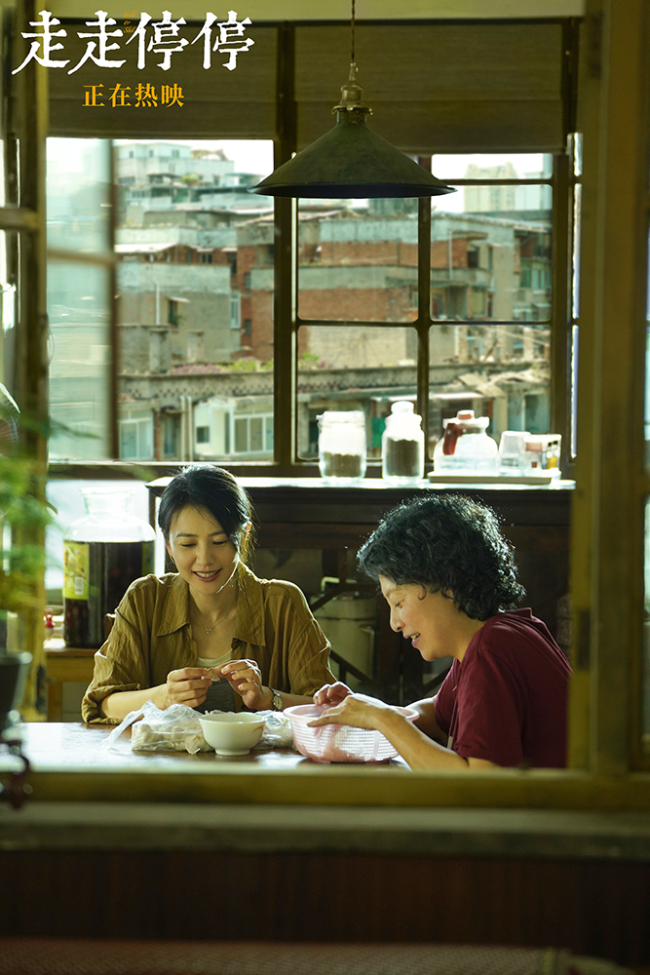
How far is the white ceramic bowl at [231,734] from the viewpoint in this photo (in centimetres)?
195

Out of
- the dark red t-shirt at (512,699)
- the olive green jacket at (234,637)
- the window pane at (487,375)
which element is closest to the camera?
the dark red t-shirt at (512,699)

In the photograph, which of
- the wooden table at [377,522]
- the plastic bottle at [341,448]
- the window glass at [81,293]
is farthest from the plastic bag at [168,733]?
the window glass at [81,293]

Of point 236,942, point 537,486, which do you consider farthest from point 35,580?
point 537,486

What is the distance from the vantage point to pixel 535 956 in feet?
3.82

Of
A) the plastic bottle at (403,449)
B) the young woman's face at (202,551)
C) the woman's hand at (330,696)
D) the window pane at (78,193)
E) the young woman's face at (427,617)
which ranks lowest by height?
the woman's hand at (330,696)

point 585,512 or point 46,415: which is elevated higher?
point 46,415

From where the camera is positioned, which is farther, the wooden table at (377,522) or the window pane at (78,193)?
the window pane at (78,193)

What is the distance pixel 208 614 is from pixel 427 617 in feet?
2.16

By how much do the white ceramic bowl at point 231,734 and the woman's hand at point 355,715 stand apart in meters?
0.11

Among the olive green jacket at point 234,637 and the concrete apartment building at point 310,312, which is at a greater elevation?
the concrete apartment building at point 310,312

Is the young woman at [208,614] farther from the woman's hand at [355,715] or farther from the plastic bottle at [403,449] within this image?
the plastic bottle at [403,449]

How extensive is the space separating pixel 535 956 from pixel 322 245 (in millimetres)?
3233

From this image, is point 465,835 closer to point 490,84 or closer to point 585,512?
point 585,512

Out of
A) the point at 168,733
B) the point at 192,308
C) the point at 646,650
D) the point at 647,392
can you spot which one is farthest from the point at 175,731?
the point at 192,308
